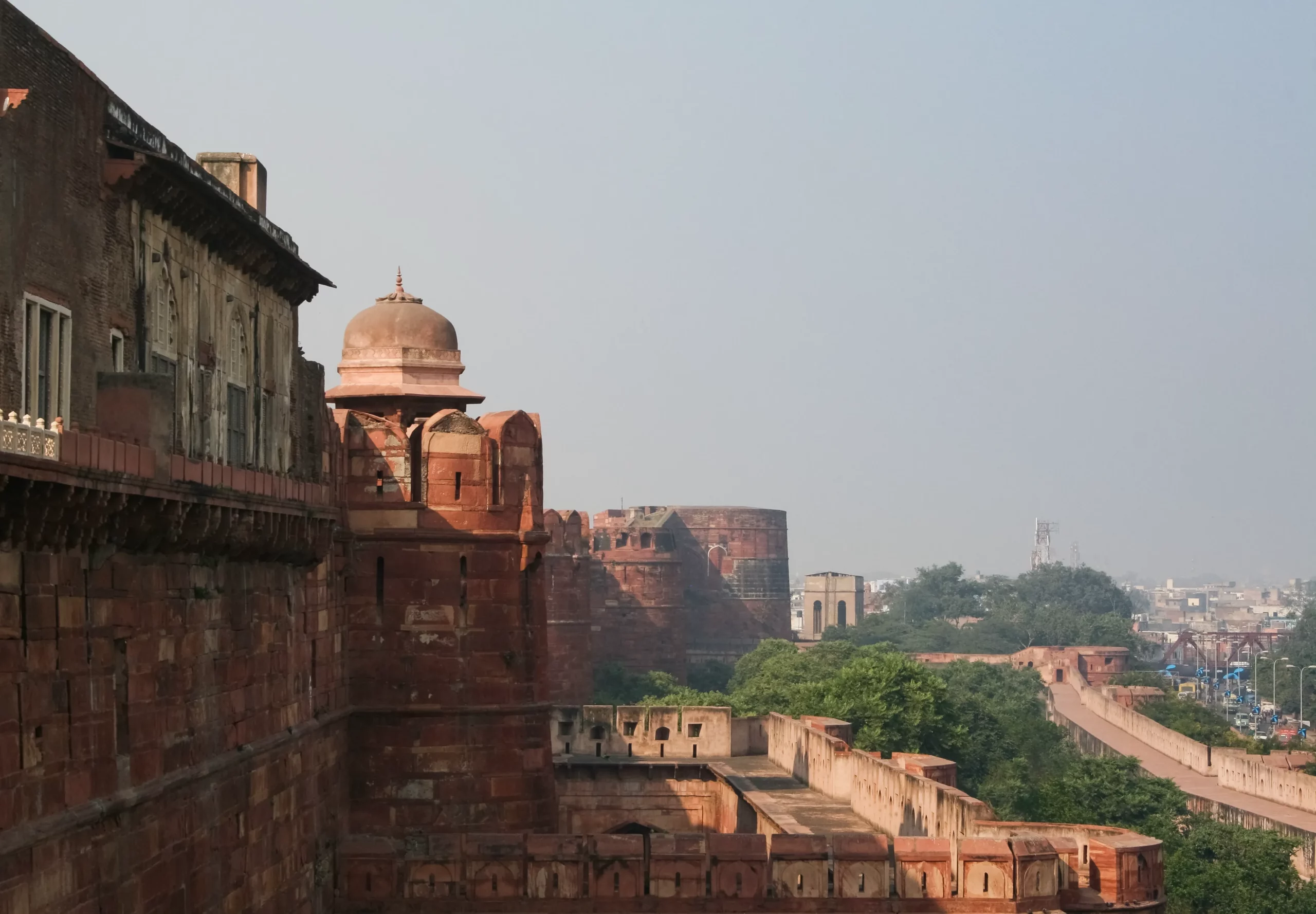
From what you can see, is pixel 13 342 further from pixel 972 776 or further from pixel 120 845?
pixel 972 776

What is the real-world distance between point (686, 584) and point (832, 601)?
42638 millimetres

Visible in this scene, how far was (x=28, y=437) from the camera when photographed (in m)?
9.33

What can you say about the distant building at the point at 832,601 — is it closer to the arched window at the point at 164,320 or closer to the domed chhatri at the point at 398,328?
the domed chhatri at the point at 398,328

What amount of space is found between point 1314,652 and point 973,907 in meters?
100

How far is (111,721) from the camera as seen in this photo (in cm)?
1111

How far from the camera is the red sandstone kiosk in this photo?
18.0 m

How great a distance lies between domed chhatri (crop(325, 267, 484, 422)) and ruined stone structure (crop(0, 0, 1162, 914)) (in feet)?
0.09

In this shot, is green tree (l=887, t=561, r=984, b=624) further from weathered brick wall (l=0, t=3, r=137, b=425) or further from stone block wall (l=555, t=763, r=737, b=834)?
weathered brick wall (l=0, t=3, r=137, b=425)

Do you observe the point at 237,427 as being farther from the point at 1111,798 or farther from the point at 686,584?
the point at 686,584

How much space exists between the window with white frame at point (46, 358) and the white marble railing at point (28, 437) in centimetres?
58

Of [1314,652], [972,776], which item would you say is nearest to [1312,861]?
[972,776]

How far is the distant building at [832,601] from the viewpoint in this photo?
144 metres

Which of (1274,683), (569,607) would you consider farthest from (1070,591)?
(569,607)

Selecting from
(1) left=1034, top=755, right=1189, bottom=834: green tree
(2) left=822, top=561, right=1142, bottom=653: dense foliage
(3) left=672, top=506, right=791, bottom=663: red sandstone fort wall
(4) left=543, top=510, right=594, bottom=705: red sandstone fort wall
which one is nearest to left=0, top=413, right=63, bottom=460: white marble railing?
(1) left=1034, top=755, right=1189, bottom=834: green tree
